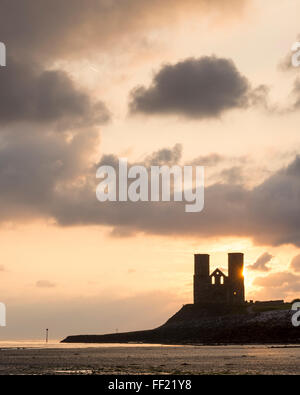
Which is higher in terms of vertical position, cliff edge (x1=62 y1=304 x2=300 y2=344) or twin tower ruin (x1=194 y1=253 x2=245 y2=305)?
twin tower ruin (x1=194 y1=253 x2=245 y2=305)

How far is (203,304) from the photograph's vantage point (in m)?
142

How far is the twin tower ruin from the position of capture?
141 meters

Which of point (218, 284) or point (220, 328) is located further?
point (218, 284)

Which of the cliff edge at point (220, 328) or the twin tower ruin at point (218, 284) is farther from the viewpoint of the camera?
the twin tower ruin at point (218, 284)

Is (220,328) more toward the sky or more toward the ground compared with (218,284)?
more toward the ground

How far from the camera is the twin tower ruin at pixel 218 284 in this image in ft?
462

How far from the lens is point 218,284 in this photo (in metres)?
142

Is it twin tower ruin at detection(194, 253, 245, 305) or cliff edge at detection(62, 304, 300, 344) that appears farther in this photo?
twin tower ruin at detection(194, 253, 245, 305)

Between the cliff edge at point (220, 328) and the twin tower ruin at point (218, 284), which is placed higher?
the twin tower ruin at point (218, 284)
